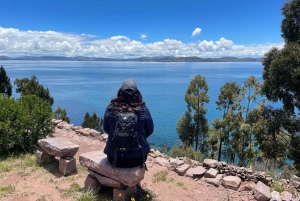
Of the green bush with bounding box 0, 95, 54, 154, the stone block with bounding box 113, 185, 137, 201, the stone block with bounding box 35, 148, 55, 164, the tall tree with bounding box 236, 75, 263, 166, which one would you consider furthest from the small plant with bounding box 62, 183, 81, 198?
the tall tree with bounding box 236, 75, 263, 166

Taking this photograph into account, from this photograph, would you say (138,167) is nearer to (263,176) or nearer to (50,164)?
(50,164)

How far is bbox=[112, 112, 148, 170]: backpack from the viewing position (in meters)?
3.33

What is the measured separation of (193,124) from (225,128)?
2398 mm

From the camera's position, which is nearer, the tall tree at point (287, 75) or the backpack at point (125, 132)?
the backpack at point (125, 132)

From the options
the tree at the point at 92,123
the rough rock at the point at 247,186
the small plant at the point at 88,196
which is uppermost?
the small plant at the point at 88,196

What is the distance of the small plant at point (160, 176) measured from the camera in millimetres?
4979

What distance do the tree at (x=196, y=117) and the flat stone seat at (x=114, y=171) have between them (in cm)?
1342

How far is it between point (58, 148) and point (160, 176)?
235cm

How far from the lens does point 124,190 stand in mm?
3820

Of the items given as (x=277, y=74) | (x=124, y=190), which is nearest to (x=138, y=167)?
(x=124, y=190)

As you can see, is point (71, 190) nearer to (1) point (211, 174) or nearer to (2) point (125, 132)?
(2) point (125, 132)

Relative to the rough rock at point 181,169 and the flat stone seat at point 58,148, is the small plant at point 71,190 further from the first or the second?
the rough rock at point 181,169

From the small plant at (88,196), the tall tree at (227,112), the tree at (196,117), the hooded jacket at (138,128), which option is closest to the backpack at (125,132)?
the hooded jacket at (138,128)

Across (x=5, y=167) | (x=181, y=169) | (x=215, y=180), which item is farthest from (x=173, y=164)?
(x=5, y=167)
